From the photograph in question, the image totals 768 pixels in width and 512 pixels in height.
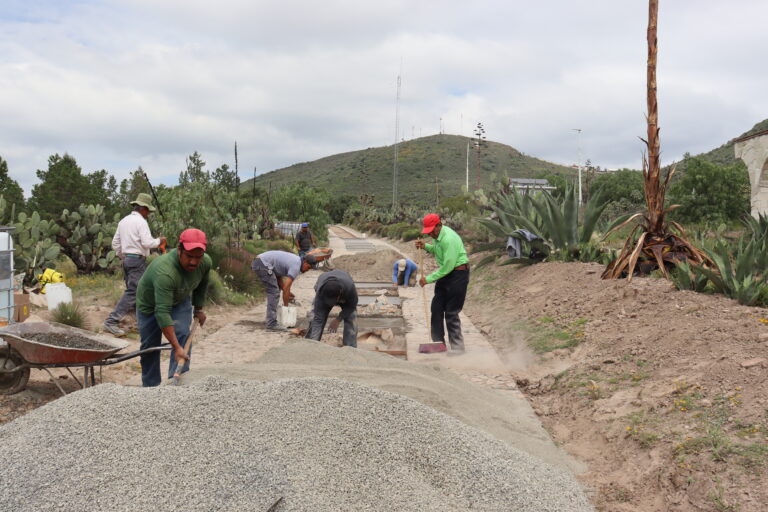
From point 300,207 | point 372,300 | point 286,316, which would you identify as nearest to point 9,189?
point 300,207

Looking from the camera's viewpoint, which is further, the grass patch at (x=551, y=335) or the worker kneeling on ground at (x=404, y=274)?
the worker kneeling on ground at (x=404, y=274)

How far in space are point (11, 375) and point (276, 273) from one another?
3.56 metres

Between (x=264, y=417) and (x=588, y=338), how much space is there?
3.89 m

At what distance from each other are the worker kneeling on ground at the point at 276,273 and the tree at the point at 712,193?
1220 inches

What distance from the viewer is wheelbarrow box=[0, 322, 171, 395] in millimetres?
4305

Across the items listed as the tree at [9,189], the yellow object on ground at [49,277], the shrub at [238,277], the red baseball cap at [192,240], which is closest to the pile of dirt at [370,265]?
the shrub at [238,277]

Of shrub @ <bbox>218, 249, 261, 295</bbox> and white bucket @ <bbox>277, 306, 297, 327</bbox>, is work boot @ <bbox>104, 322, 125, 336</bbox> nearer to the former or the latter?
white bucket @ <bbox>277, 306, 297, 327</bbox>

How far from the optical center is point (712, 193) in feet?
112

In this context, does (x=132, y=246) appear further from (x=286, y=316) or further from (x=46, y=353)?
(x=46, y=353)

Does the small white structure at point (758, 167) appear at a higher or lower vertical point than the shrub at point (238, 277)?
higher

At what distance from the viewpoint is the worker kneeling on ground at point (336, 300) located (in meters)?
6.16

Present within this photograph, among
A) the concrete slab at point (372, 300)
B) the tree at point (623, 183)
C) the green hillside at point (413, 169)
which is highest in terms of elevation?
the green hillside at point (413, 169)

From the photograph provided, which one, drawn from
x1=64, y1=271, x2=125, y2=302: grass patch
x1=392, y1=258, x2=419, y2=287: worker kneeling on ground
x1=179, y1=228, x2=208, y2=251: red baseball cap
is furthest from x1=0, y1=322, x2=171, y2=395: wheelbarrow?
x1=392, y1=258, x2=419, y2=287: worker kneeling on ground

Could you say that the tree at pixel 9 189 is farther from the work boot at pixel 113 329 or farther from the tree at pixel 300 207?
the work boot at pixel 113 329
